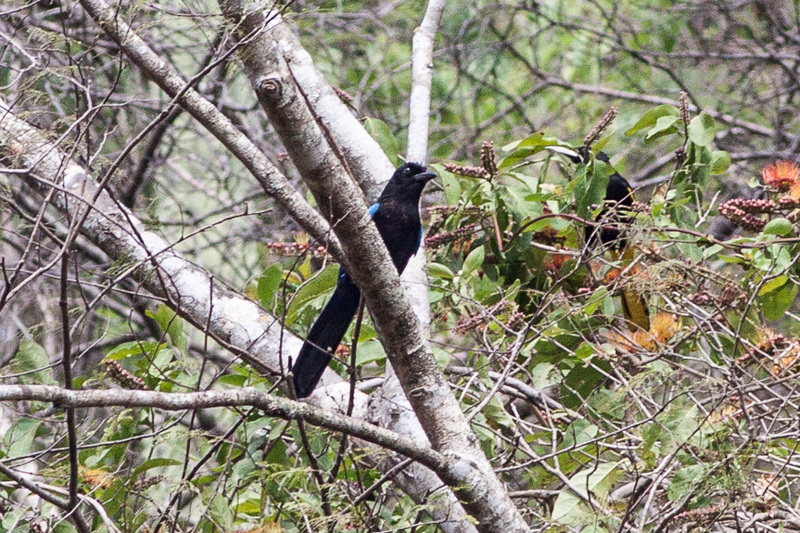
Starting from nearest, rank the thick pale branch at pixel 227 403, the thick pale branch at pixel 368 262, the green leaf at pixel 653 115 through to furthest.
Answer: the thick pale branch at pixel 227 403, the thick pale branch at pixel 368 262, the green leaf at pixel 653 115

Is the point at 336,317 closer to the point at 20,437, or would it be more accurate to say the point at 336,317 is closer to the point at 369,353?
the point at 369,353

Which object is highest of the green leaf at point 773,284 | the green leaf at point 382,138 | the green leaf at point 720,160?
the green leaf at point 382,138

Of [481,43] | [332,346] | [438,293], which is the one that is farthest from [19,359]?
[481,43]

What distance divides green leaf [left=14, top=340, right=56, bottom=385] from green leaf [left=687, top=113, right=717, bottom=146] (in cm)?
263

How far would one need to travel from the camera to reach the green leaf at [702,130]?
3.86 meters

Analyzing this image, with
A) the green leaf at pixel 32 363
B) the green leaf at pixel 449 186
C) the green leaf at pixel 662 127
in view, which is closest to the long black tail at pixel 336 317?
the green leaf at pixel 449 186

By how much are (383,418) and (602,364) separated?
982 mm

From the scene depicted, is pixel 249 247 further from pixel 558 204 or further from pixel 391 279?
pixel 391 279

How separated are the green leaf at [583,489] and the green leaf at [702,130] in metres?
1.44

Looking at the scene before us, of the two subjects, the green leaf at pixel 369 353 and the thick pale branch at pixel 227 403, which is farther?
the green leaf at pixel 369 353

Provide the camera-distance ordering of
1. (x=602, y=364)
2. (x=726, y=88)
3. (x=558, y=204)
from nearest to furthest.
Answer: (x=602, y=364) → (x=558, y=204) → (x=726, y=88)

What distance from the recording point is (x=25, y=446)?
10.4 ft

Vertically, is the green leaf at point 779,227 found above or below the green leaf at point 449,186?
below

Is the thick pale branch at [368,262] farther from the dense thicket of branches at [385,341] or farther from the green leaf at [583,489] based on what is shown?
the green leaf at [583,489]
